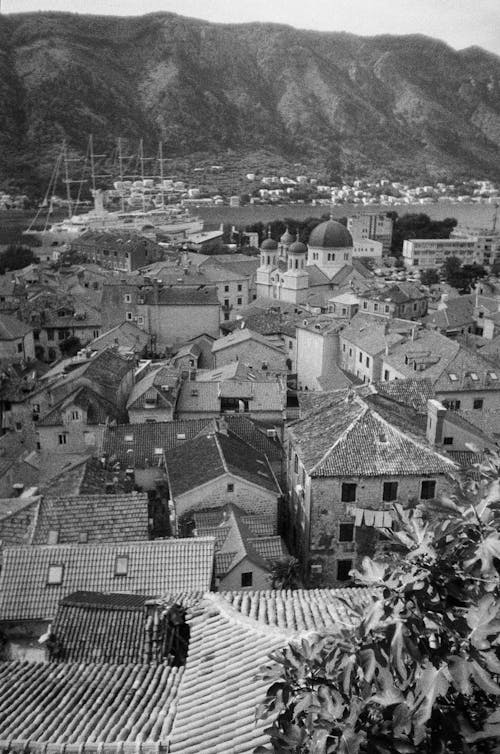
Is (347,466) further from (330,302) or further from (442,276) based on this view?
(442,276)

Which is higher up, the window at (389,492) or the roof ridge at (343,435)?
the roof ridge at (343,435)

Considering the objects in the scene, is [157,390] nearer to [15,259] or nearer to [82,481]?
[82,481]

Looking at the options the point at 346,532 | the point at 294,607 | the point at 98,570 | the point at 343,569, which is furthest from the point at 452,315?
the point at 294,607

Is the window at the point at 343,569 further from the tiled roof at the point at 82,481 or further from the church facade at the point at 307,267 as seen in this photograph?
the church facade at the point at 307,267

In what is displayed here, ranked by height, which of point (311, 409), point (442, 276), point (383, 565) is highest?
point (383, 565)

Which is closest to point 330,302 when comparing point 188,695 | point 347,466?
point 347,466

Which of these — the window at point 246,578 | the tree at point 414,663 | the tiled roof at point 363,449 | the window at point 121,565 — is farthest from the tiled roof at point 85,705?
the tiled roof at point 363,449
